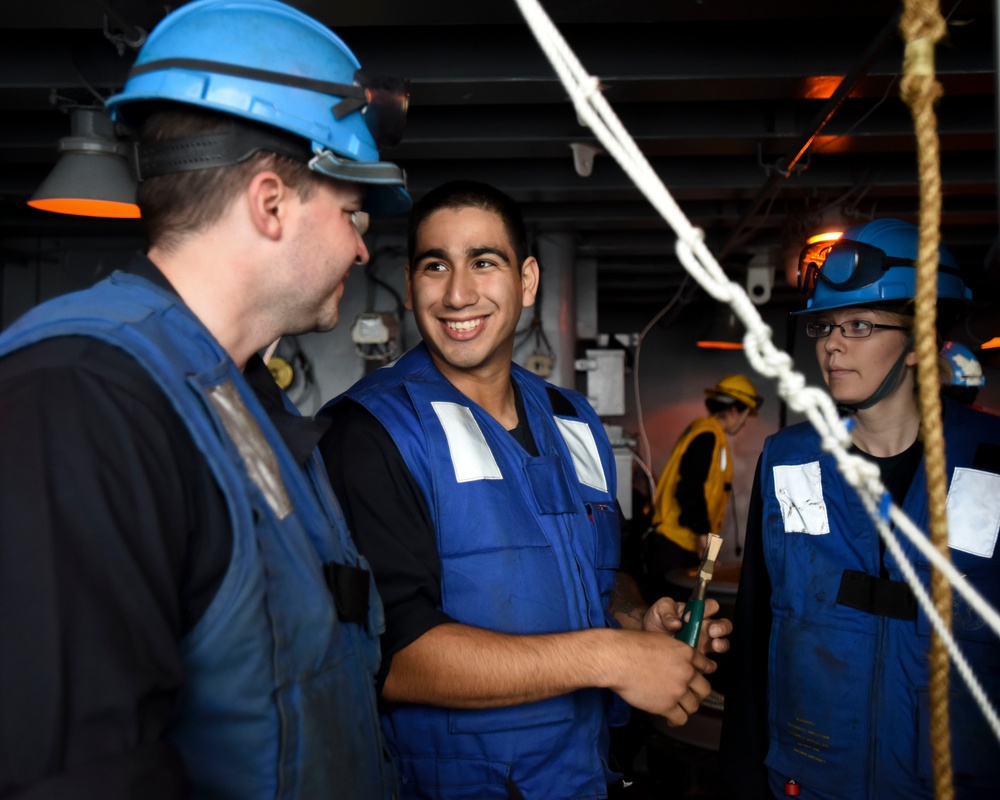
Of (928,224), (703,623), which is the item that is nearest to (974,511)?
(703,623)

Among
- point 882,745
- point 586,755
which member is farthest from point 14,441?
point 882,745

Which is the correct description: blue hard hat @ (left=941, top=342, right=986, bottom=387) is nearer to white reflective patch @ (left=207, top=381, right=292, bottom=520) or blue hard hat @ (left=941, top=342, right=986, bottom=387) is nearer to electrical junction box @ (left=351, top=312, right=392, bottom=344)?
electrical junction box @ (left=351, top=312, right=392, bottom=344)

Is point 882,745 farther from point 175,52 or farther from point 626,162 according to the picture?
point 175,52

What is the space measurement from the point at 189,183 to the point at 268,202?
104 millimetres

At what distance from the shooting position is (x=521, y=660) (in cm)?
158

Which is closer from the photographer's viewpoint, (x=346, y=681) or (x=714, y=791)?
(x=346, y=681)

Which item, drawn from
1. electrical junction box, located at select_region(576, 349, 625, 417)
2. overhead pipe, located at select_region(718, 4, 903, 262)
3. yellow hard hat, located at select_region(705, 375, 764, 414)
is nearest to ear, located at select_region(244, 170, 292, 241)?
overhead pipe, located at select_region(718, 4, 903, 262)

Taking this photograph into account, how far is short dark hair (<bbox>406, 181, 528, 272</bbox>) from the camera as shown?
207 cm

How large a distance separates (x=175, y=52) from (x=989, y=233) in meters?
6.58

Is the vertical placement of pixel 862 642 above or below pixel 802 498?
below

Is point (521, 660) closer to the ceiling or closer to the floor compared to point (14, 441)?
closer to the floor

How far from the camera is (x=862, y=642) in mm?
1896

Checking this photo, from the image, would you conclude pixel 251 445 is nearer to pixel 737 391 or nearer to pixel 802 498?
pixel 802 498

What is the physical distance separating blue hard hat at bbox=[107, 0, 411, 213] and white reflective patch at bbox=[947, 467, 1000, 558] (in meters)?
1.40
